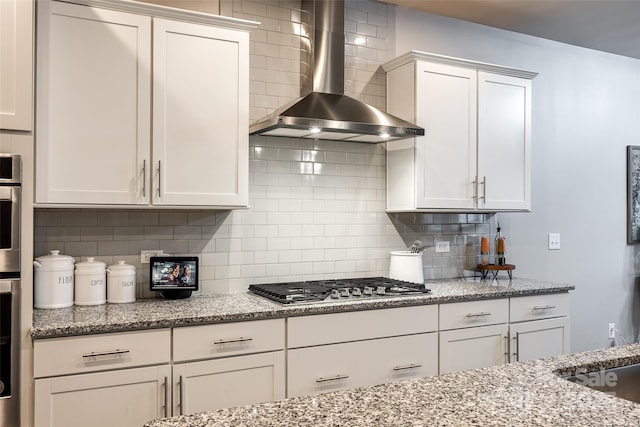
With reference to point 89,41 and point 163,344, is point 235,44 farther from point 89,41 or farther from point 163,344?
point 163,344

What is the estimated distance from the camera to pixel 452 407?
3.84 feet

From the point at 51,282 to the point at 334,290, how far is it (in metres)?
1.38

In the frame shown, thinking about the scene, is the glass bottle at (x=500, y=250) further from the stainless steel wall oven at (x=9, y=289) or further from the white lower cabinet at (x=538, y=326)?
the stainless steel wall oven at (x=9, y=289)

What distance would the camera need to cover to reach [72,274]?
8.63 feet

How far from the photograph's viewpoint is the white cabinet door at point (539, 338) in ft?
10.9

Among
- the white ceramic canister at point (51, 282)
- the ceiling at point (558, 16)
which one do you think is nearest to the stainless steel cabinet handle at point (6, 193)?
the white ceramic canister at point (51, 282)

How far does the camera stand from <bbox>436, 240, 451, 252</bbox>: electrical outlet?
3824mm

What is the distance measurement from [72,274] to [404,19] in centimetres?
263

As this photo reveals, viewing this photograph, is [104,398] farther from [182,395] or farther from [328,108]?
[328,108]

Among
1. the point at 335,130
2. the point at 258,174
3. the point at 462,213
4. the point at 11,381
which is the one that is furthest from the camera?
the point at 462,213

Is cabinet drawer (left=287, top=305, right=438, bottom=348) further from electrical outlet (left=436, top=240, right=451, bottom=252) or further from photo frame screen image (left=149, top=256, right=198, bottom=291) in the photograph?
electrical outlet (left=436, top=240, right=451, bottom=252)

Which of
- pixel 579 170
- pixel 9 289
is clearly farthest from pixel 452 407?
pixel 579 170

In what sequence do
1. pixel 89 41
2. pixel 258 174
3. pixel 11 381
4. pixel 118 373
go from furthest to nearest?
pixel 258 174
pixel 89 41
pixel 118 373
pixel 11 381

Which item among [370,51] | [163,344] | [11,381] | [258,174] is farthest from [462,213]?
[11,381]
